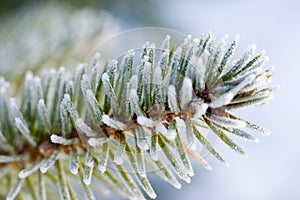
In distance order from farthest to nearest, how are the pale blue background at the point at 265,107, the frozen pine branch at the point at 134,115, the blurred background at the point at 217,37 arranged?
the pale blue background at the point at 265,107, the blurred background at the point at 217,37, the frozen pine branch at the point at 134,115

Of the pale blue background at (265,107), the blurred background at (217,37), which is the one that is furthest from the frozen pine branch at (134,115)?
the pale blue background at (265,107)

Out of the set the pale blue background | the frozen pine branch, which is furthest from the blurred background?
the frozen pine branch

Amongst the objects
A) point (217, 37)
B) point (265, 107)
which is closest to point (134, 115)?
point (217, 37)

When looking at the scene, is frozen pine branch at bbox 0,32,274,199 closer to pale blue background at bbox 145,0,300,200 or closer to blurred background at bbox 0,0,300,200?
blurred background at bbox 0,0,300,200

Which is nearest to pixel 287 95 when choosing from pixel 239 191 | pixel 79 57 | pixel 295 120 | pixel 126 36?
pixel 295 120

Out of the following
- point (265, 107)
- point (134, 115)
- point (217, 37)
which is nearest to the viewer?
point (134, 115)

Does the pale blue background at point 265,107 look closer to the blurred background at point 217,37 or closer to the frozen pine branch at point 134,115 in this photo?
the blurred background at point 217,37

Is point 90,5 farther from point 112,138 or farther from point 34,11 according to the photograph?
point 112,138

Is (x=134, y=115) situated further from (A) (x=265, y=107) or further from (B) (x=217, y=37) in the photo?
(A) (x=265, y=107)
